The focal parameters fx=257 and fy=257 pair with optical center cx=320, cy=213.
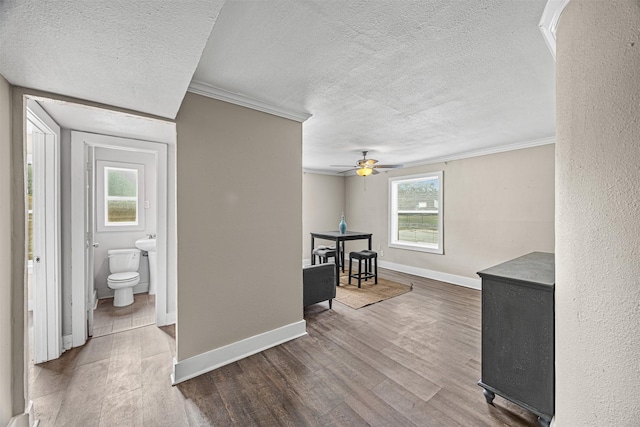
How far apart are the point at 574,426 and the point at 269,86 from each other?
2.56 metres

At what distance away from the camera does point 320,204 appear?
6297 millimetres

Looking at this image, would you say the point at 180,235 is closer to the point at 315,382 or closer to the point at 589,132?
the point at 315,382

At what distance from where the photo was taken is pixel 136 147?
2779mm

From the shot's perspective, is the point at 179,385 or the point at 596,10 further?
the point at 179,385

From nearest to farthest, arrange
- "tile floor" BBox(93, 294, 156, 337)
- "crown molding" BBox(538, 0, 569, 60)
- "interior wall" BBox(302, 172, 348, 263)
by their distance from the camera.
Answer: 1. "crown molding" BBox(538, 0, 569, 60)
2. "tile floor" BBox(93, 294, 156, 337)
3. "interior wall" BBox(302, 172, 348, 263)

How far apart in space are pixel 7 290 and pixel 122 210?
2.80 m

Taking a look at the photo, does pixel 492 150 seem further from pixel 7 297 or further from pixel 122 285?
pixel 122 285

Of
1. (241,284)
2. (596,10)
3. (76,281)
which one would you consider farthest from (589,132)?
(76,281)

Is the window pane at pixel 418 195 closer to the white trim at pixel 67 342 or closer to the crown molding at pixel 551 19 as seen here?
the crown molding at pixel 551 19

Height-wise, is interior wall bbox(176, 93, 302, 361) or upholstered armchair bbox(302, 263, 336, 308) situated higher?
interior wall bbox(176, 93, 302, 361)

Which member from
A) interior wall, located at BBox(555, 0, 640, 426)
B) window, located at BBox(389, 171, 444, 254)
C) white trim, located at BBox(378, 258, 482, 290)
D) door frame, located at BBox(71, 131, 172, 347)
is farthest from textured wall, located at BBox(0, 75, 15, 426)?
Answer: window, located at BBox(389, 171, 444, 254)

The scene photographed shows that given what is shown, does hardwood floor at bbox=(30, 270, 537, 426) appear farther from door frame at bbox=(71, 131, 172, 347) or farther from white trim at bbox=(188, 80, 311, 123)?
white trim at bbox=(188, 80, 311, 123)

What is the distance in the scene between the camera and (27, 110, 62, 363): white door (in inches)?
84.1

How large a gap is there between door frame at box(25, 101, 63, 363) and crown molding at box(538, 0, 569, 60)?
11.3ft
